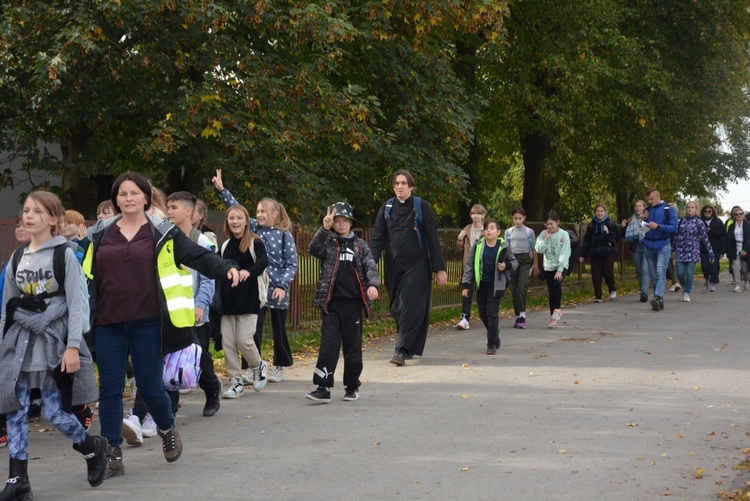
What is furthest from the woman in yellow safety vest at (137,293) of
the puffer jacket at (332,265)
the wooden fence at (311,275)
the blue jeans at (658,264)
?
the blue jeans at (658,264)

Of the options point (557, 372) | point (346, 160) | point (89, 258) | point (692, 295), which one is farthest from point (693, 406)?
point (692, 295)

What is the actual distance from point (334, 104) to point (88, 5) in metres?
4.16

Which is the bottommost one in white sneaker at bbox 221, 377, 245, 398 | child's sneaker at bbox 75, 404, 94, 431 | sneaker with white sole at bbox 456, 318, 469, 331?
white sneaker at bbox 221, 377, 245, 398

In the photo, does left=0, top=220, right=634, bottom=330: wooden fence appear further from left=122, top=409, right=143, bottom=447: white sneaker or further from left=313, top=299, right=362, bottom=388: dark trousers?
left=122, top=409, right=143, bottom=447: white sneaker

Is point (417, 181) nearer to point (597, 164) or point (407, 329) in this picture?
point (407, 329)

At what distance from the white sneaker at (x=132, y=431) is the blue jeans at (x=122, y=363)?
91 cm

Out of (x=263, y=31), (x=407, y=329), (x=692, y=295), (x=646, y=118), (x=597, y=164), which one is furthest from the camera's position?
(x=597, y=164)

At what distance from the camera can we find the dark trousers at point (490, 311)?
42.9 feet

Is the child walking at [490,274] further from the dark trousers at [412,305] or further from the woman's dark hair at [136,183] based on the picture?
the woman's dark hair at [136,183]

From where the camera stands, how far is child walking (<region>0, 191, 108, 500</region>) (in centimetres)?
611

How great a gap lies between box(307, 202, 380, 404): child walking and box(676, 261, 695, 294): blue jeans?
1369 cm

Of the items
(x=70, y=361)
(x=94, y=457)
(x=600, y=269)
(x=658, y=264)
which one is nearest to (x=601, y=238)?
(x=600, y=269)

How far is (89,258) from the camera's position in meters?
6.70

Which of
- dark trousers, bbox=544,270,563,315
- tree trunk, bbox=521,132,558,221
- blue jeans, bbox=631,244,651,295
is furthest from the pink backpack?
tree trunk, bbox=521,132,558,221
